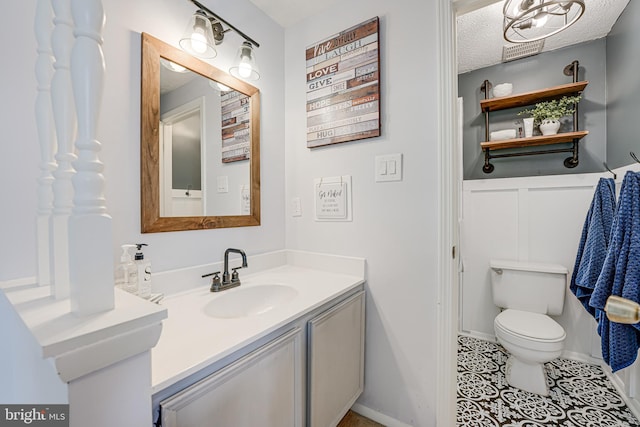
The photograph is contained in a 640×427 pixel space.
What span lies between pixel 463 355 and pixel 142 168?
245cm

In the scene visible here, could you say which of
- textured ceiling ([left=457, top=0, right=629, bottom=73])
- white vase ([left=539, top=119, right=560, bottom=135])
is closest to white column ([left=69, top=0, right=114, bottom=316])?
textured ceiling ([left=457, top=0, right=629, bottom=73])

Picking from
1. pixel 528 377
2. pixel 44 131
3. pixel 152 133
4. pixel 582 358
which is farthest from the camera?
pixel 582 358

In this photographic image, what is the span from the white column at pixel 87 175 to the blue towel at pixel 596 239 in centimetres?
229

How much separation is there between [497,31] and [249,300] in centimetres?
237

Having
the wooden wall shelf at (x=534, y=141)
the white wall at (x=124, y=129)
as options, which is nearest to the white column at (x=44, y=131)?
the white wall at (x=124, y=129)

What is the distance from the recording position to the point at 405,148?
138 cm

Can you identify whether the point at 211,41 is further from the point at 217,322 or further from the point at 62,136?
the point at 217,322

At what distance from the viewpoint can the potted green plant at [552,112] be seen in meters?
2.01

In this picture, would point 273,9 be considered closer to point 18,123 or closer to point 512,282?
point 18,123

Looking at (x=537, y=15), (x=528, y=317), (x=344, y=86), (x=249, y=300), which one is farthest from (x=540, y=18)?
(x=249, y=300)

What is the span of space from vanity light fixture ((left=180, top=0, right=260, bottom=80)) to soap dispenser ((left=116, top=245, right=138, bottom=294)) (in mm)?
932

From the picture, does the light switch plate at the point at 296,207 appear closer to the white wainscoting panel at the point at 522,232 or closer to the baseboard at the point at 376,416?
the baseboard at the point at 376,416

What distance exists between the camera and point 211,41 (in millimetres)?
1267

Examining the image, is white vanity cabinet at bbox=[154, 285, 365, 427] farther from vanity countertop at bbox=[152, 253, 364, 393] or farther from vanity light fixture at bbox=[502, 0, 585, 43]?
vanity light fixture at bbox=[502, 0, 585, 43]
